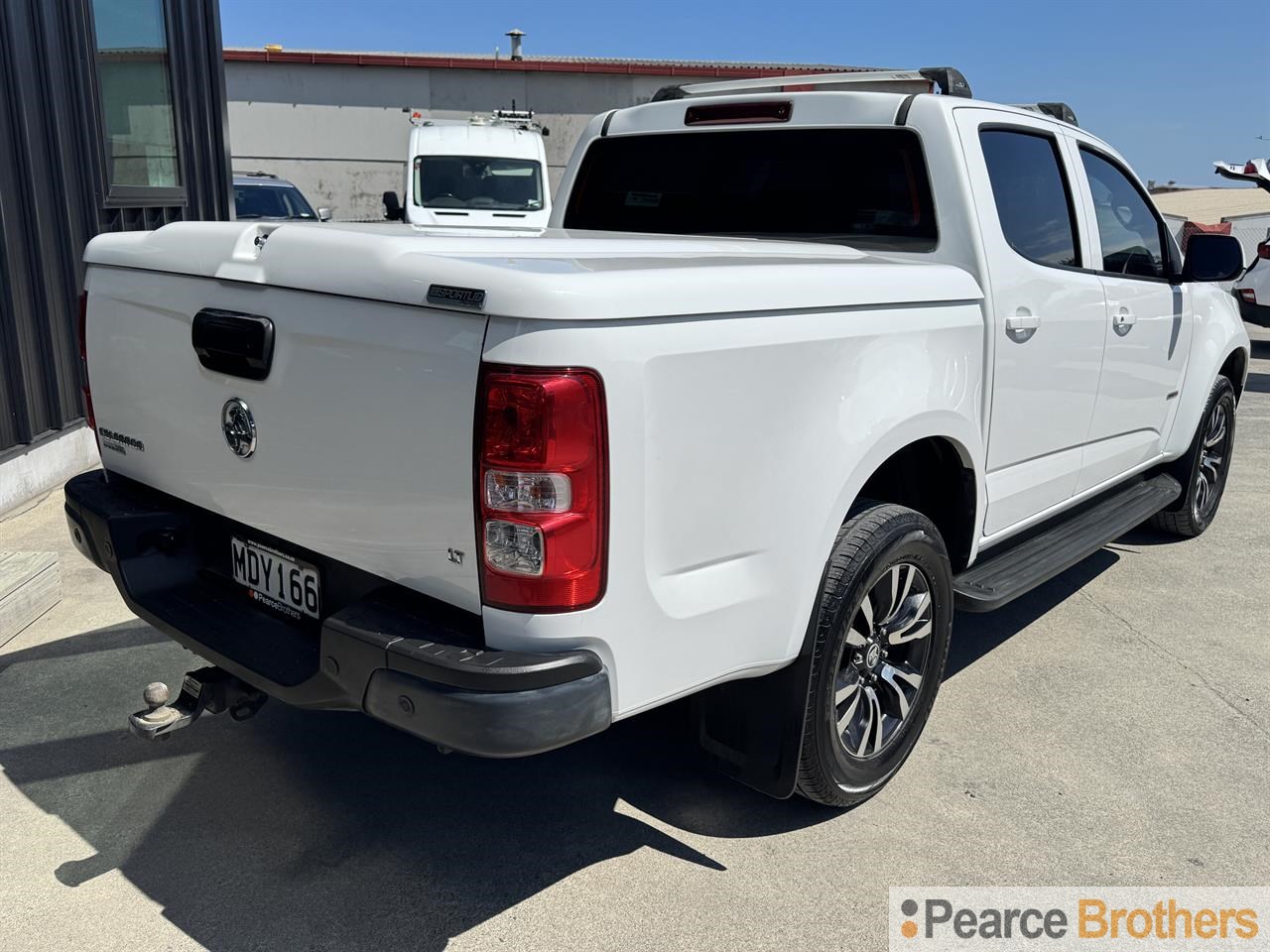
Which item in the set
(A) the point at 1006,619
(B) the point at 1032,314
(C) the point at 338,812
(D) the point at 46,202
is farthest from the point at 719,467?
(D) the point at 46,202

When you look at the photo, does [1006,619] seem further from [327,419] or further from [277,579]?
[327,419]

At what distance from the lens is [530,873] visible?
2826 millimetres

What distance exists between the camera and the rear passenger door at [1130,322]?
4199mm

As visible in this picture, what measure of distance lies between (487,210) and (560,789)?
11328 mm

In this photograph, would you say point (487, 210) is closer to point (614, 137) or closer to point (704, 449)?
point (614, 137)

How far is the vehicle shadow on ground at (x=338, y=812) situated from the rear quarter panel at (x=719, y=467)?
0.59 m

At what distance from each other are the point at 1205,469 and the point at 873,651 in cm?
370

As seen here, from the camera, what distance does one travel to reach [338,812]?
10.1ft

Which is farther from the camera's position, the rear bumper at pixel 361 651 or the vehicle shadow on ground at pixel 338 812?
the vehicle shadow on ground at pixel 338 812

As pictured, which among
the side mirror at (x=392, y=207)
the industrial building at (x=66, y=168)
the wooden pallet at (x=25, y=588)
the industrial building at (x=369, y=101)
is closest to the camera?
the wooden pallet at (x=25, y=588)

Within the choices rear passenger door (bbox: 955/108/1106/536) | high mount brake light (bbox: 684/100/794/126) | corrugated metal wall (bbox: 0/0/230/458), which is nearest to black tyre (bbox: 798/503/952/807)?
rear passenger door (bbox: 955/108/1106/536)

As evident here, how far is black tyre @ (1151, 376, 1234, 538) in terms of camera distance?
551cm

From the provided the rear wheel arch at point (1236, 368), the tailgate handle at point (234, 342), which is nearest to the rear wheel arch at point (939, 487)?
the tailgate handle at point (234, 342)

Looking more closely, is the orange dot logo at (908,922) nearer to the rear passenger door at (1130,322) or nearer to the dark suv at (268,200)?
the rear passenger door at (1130,322)
